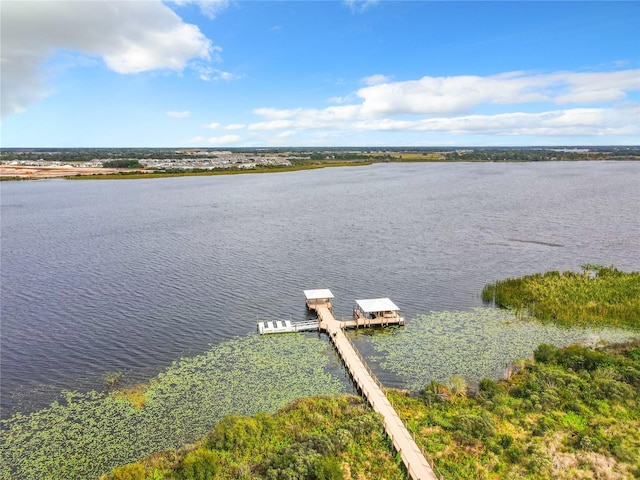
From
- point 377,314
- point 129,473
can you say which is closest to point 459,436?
point 129,473

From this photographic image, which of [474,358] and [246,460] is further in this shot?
[474,358]

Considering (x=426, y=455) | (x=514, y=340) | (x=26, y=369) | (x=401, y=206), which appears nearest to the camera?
(x=426, y=455)

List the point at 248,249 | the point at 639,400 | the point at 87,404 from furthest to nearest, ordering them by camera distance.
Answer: the point at 248,249 < the point at 87,404 < the point at 639,400

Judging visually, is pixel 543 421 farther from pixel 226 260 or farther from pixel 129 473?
pixel 226 260

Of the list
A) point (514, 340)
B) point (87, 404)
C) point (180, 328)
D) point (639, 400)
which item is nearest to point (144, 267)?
point (180, 328)

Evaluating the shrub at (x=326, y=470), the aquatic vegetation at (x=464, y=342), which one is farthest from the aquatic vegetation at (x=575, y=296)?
the shrub at (x=326, y=470)

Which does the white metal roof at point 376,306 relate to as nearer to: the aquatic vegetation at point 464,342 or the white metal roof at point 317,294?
the aquatic vegetation at point 464,342

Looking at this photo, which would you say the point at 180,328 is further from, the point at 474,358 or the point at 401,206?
the point at 401,206
